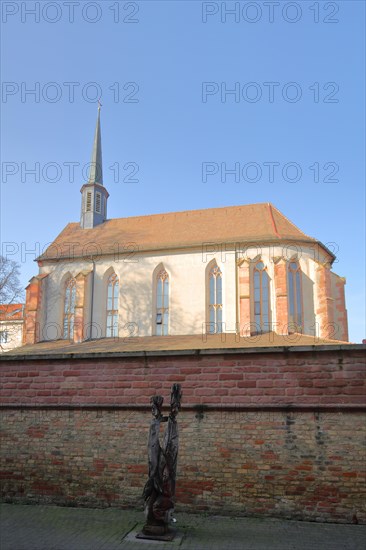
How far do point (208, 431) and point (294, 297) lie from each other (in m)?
15.8

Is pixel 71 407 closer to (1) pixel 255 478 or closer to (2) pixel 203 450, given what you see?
(2) pixel 203 450

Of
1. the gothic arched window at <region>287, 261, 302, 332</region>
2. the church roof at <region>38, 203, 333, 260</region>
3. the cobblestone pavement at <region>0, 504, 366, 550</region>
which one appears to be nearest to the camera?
the cobblestone pavement at <region>0, 504, 366, 550</region>

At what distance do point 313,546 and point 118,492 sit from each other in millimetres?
3543

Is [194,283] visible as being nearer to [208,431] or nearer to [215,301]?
[215,301]

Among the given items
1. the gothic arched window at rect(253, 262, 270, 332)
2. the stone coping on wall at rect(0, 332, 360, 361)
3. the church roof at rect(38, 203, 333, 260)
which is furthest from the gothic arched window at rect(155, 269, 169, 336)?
the gothic arched window at rect(253, 262, 270, 332)

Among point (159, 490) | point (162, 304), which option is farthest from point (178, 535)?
point (162, 304)

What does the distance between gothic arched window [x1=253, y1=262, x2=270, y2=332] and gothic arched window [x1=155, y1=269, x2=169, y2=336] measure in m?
4.62

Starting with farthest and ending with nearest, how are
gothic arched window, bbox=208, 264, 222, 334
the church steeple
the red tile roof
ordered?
the church steeple → gothic arched window, bbox=208, 264, 222, 334 → the red tile roof

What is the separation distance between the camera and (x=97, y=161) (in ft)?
112

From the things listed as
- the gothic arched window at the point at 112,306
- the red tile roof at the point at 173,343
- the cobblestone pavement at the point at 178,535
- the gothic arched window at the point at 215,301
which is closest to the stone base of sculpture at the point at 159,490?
the cobblestone pavement at the point at 178,535

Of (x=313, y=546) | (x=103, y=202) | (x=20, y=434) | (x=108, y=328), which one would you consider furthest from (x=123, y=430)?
(x=103, y=202)

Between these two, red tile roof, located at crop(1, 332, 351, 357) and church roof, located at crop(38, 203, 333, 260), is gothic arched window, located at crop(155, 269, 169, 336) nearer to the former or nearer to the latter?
red tile roof, located at crop(1, 332, 351, 357)

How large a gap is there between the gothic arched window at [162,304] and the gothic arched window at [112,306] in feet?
7.52

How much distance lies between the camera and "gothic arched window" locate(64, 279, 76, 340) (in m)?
25.4
